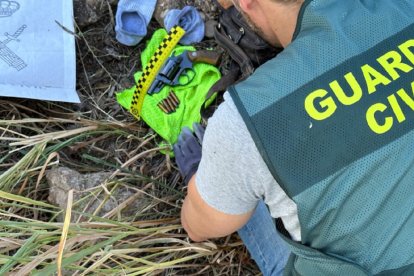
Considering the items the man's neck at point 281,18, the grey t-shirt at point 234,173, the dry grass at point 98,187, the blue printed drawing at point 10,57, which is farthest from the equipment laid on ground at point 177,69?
the grey t-shirt at point 234,173

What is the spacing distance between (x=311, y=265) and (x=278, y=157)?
11.2 inches

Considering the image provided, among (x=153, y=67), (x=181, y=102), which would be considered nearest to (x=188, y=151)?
(x=181, y=102)

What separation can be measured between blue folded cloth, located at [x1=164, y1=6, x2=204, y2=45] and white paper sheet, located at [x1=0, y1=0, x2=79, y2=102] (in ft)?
0.99

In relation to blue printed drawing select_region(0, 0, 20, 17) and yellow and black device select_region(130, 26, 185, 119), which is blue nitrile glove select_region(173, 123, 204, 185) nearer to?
yellow and black device select_region(130, 26, 185, 119)

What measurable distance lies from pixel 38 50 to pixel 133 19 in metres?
0.31

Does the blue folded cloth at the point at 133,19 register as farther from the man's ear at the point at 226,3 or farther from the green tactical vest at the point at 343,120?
the green tactical vest at the point at 343,120

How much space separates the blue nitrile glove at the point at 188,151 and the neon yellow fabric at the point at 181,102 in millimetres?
54

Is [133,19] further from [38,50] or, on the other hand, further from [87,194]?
[87,194]

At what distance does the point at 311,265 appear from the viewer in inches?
46.6

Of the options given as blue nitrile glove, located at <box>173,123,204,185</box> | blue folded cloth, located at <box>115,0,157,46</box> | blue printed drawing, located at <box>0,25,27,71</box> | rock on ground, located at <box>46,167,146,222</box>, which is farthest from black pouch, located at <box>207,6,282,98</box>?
blue printed drawing, located at <box>0,25,27,71</box>

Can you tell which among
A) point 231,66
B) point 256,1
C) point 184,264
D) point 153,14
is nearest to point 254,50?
point 231,66

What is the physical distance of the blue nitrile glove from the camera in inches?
65.7

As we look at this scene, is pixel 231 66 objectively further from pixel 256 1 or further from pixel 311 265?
pixel 311 265

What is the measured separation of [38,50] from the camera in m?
1.84
